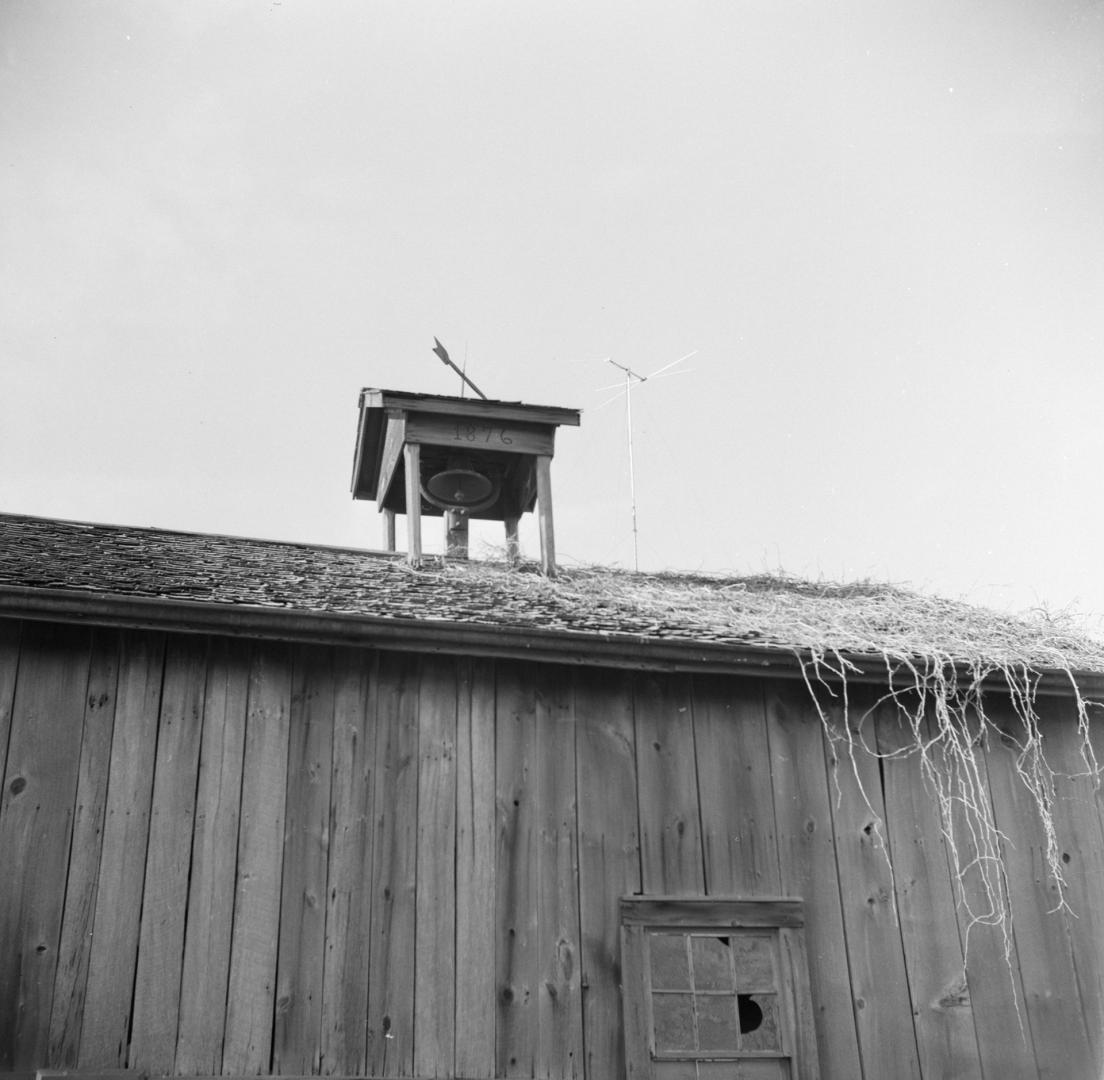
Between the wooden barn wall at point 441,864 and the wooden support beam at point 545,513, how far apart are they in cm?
290

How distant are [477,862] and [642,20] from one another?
40.8m

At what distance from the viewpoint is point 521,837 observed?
672 centimetres

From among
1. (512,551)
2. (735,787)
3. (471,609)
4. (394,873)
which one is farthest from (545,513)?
(394,873)

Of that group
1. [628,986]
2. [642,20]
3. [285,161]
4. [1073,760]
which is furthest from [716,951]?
[285,161]

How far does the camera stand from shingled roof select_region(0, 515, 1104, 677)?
6.50 m

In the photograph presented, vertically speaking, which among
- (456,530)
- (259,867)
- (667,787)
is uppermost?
(456,530)

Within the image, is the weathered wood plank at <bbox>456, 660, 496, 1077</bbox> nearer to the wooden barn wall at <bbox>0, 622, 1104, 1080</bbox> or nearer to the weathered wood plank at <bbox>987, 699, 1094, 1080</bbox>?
the wooden barn wall at <bbox>0, 622, 1104, 1080</bbox>

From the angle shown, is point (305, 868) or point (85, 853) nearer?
point (85, 853)

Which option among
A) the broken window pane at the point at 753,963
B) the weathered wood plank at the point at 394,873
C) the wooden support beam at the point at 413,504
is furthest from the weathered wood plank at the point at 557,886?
the wooden support beam at the point at 413,504

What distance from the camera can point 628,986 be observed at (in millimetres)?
6496

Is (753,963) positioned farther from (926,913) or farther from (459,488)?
(459,488)

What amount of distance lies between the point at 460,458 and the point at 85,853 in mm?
5538

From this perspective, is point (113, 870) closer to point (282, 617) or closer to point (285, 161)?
point (282, 617)

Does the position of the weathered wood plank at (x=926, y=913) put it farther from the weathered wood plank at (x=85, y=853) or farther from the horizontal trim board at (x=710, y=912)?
the weathered wood plank at (x=85, y=853)
